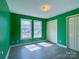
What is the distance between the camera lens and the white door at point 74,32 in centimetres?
413

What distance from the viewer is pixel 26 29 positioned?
5.84m

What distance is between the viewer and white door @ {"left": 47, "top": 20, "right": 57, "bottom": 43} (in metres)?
6.04

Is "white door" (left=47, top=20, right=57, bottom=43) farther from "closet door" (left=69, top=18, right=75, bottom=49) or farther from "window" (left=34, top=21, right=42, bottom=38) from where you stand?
"closet door" (left=69, top=18, right=75, bottom=49)

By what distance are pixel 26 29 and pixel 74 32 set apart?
3.48m

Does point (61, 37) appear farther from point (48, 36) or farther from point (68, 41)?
point (48, 36)

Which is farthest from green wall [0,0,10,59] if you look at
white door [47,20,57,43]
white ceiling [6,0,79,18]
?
white door [47,20,57,43]

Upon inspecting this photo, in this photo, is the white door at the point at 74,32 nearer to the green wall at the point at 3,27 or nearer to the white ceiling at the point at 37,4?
the white ceiling at the point at 37,4

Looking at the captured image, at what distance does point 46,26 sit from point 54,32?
1288mm

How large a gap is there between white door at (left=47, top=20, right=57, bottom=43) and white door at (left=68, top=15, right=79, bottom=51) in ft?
5.07

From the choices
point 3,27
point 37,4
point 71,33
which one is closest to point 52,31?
point 71,33

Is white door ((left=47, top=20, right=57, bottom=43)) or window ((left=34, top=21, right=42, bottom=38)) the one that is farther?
window ((left=34, top=21, right=42, bottom=38))

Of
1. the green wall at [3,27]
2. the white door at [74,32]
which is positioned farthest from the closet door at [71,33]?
the green wall at [3,27]

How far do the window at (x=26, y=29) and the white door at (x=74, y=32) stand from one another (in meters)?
3.04

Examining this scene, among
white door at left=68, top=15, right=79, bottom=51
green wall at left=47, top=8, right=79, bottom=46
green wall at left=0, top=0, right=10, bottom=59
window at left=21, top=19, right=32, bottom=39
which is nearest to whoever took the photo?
green wall at left=0, top=0, right=10, bottom=59
